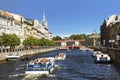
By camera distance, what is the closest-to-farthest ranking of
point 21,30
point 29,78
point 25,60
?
point 29,78 < point 25,60 < point 21,30

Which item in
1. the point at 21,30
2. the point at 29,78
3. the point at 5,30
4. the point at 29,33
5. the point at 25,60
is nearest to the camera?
the point at 29,78

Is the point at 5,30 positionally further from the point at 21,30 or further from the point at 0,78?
the point at 0,78

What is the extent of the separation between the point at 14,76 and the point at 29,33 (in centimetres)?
13556

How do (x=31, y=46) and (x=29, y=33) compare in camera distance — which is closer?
(x=31, y=46)

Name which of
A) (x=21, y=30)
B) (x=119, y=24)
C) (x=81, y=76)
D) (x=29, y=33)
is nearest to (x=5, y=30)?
(x=21, y=30)

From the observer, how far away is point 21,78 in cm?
5188

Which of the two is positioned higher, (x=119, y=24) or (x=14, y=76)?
(x=119, y=24)

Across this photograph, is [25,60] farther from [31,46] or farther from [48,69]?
[31,46]

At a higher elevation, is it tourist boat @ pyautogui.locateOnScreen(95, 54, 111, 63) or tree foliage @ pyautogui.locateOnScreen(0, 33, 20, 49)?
tree foliage @ pyautogui.locateOnScreen(0, 33, 20, 49)

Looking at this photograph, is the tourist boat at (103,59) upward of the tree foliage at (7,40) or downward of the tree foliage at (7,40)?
downward

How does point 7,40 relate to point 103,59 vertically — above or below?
above

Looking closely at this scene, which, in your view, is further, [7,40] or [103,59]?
[7,40]

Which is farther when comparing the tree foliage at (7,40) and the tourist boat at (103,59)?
the tree foliage at (7,40)

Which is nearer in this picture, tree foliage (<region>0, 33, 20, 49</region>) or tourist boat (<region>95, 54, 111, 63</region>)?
tourist boat (<region>95, 54, 111, 63</region>)
